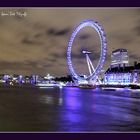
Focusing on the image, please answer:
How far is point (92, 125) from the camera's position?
6.03 metres

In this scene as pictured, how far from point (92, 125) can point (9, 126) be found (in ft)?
4.52
